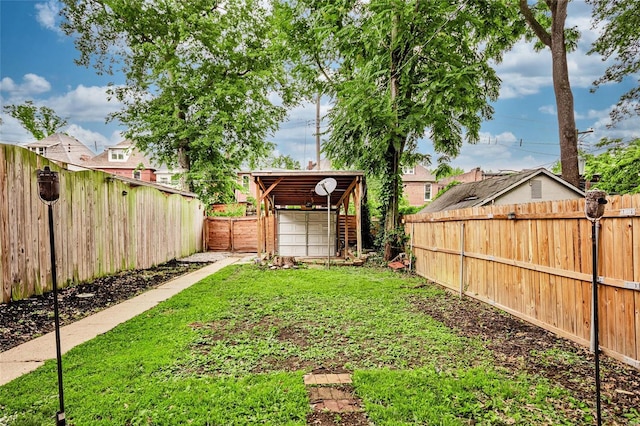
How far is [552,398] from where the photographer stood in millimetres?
2604

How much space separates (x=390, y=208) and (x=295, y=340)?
847 cm

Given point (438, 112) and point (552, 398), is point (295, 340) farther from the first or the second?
point (438, 112)

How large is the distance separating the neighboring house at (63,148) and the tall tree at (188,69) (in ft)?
40.5

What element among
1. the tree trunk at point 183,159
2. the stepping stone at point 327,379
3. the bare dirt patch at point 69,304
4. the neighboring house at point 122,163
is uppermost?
the neighboring house at point 122,163

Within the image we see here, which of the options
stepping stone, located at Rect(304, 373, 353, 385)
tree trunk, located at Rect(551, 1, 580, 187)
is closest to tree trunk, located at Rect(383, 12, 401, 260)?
tree trunk, located at Rect(551, 1, 580, 187)

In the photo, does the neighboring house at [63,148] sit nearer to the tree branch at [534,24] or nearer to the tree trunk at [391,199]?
the tree trunk at [391,199]

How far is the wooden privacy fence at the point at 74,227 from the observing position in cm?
488

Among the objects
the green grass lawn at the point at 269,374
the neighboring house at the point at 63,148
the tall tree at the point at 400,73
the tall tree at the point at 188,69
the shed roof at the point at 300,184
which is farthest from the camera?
the neighboring house at the point at 63,148

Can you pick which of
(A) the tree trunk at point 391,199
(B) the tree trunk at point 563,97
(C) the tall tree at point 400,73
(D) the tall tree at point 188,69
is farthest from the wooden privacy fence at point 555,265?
(D) the tall tree at point 188,69

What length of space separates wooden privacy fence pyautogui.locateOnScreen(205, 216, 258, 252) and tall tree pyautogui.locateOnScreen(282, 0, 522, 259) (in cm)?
563

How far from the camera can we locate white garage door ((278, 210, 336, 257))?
13281 mm

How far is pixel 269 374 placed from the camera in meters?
2.96

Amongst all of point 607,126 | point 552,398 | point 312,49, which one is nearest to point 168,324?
point 552,398

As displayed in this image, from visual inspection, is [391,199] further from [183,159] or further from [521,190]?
[183,159]
